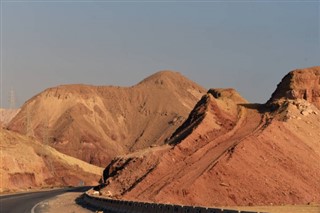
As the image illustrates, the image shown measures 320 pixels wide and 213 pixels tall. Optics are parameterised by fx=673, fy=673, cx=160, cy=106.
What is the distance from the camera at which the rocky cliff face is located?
208ft

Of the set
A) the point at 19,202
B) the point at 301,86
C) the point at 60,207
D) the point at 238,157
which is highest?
the point at 301,86

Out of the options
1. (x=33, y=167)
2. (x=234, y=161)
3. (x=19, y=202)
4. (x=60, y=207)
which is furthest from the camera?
(x=33, y=167)

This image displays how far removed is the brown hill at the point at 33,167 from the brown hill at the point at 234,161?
5165 centimetres

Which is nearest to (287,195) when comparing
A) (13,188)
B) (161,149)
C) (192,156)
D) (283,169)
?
(283,169)

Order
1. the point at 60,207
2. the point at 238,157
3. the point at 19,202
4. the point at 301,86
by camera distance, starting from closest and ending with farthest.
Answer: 1. the point at 238,157
2. the point at 60,207
3. the point at 19,202
4. the point at 301,86

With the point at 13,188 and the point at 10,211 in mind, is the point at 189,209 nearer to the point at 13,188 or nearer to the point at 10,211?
the point at 10,211

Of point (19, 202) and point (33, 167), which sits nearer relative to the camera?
point (19, 202)

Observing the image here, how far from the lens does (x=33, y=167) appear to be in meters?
125

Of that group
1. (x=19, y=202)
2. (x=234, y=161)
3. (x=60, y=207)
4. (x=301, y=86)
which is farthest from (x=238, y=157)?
(x=19, y=202)

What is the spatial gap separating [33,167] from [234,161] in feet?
267

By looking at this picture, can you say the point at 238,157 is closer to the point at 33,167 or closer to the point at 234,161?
the point at 234,161

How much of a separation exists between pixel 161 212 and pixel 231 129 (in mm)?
26592

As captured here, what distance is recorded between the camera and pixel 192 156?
53688mm

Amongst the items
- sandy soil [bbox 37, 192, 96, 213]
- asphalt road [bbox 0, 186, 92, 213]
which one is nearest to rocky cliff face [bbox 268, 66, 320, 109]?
sandy soil [bbox 37, 192, 96, 213]
